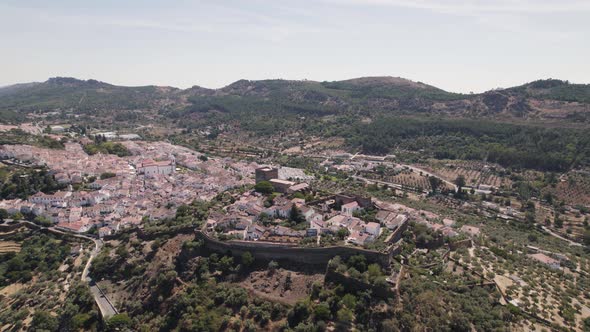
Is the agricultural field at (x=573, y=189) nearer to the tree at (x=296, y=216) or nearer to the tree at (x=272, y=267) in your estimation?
the tree at (x=296, y=216)

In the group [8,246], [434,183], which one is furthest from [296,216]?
[434,183]

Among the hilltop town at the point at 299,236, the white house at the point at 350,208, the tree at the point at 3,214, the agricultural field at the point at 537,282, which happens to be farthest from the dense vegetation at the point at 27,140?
the agricultural field at the point at 537,282

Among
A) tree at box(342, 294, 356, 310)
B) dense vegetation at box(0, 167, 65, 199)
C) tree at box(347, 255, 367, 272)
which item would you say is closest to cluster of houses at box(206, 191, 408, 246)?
tree at box(347, 255, 367, 272)

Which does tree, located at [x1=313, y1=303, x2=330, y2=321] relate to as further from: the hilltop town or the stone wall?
the stone wall

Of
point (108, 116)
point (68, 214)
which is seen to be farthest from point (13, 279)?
point (108, 116)

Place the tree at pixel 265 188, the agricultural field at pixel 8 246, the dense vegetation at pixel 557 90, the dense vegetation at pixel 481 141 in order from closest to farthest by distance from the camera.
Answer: the agricultural field at pixel 8 246 → the tree at pixel 265 188 → the dense vegetation at pixel 481 141 → the dense vegetation at pixel 557 90
